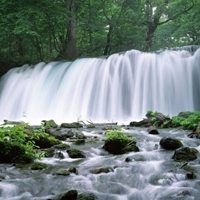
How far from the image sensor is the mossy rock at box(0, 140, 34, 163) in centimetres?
486

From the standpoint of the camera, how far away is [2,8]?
58.6ft

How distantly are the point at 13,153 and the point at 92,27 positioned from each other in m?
18.2

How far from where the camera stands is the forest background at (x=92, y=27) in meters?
20.8

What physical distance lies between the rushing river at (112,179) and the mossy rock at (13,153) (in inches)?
7.8

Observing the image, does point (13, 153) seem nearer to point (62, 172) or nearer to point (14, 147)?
point (14, 147)

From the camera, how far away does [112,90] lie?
50.2 ft

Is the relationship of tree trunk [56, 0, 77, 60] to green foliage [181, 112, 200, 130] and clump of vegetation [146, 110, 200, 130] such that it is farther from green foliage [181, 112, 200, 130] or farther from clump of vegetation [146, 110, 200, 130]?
green foliage [181, 112, 200, 130]

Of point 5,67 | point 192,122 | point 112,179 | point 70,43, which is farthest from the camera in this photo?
point 70,43

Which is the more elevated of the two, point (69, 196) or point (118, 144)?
point (118, 144)

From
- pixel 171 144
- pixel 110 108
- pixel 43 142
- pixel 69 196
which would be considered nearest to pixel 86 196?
pixel 69 196

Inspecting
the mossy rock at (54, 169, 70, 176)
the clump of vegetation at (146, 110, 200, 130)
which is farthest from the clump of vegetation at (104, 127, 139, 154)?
the clump of vegetation at (146, 110, 200, 130)

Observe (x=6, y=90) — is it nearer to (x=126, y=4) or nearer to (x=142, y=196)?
(x=126, y=4)

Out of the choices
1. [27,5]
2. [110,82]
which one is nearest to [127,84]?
[110,82]

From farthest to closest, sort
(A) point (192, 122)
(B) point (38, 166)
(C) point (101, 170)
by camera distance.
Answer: (A) point (192, 122)
(B) point (38, 166)
(C) point (101, 170)
